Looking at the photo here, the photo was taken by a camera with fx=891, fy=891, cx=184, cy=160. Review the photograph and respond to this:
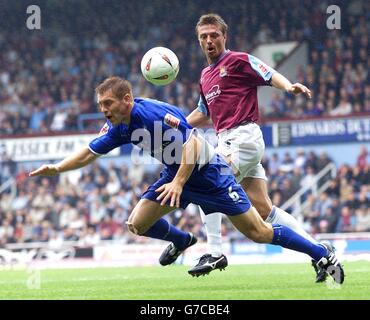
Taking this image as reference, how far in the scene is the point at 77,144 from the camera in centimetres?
2156

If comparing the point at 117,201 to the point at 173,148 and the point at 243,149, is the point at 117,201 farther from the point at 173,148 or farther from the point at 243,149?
the point at 173,148

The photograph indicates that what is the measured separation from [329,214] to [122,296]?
425 inches

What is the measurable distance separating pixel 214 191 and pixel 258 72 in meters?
1.71

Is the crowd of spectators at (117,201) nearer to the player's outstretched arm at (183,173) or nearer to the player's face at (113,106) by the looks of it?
the player's outstretched arm at (183,173)

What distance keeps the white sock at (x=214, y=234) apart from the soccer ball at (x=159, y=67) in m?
1.40

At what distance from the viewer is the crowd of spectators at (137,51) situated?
2128cm

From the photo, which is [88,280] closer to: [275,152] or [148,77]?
[148,77]

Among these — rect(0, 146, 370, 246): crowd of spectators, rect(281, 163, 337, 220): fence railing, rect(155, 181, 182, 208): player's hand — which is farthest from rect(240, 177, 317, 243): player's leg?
rect(281, 163, 337, 220): fence railing

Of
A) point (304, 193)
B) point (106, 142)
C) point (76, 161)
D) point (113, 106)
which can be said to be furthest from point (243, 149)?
point (304, 193)

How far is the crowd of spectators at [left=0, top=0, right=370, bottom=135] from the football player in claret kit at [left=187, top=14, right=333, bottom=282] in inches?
442

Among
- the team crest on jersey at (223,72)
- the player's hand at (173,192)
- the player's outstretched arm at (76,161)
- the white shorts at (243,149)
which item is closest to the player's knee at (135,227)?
the player's outstretched arm at (76,161)

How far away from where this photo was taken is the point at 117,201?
2022cm
